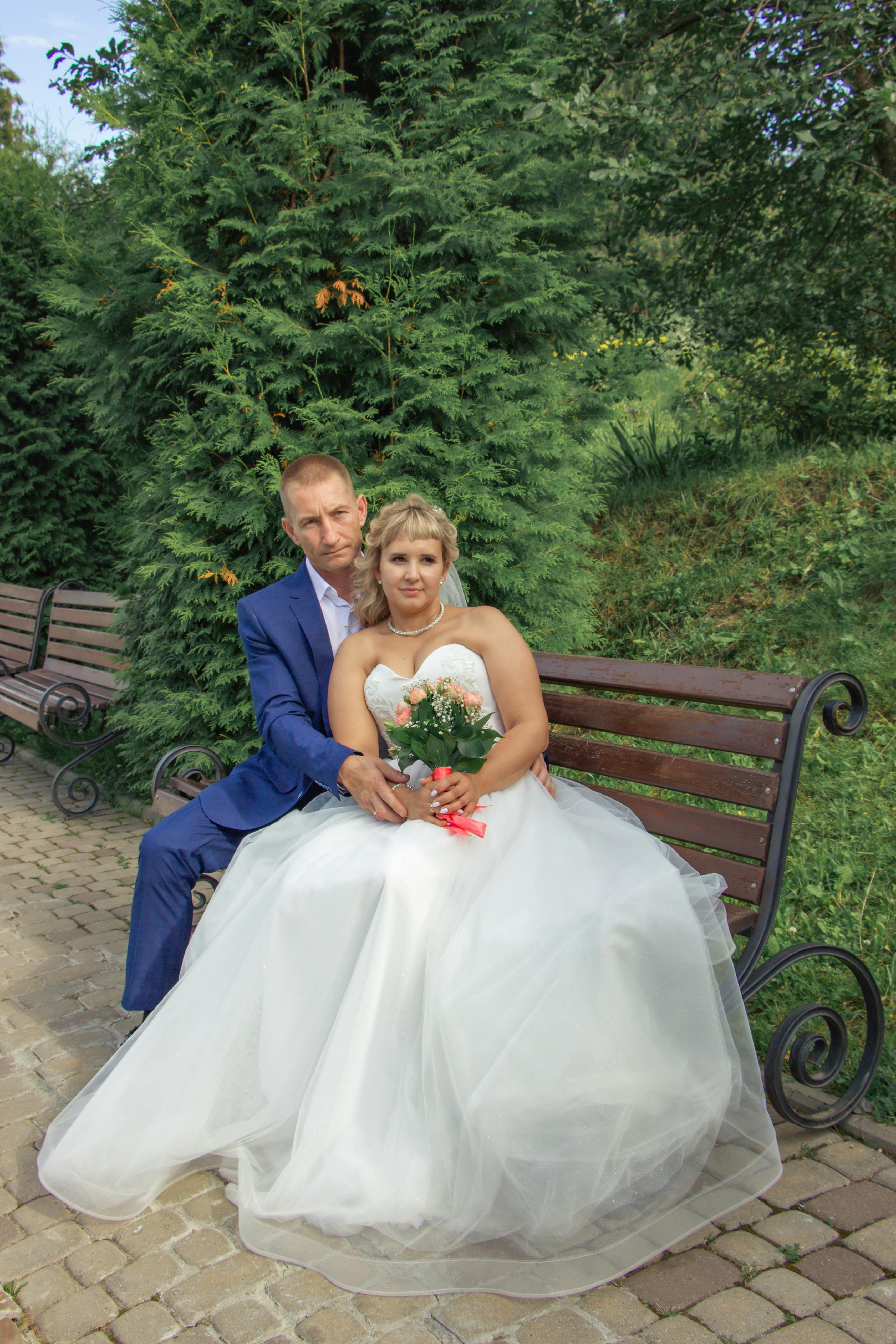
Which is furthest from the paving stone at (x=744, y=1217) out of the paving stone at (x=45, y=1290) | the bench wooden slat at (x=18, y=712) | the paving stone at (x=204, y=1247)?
the bench wooden slat at (x=18, y=712)

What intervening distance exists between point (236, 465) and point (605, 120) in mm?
3050

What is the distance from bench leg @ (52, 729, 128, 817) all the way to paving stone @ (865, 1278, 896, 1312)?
5.42 meters

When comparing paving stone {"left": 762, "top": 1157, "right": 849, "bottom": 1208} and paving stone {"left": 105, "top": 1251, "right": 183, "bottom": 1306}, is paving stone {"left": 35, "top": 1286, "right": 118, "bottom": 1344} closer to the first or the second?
paving stone {"left": 105, "top": 1251, "right": 183, "bottom": 1306}

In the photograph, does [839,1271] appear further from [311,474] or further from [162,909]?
[311,474]

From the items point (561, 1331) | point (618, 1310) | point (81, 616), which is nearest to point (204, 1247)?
point (561, 1331)

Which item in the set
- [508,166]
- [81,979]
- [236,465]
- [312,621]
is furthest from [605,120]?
[81,979]

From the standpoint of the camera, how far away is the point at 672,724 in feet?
10.3

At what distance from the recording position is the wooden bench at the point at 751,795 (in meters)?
2.81

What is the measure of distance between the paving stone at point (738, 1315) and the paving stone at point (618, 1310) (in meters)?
0.12

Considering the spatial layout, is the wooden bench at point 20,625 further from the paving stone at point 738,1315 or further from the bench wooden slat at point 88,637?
the paving stone at point 738,1315

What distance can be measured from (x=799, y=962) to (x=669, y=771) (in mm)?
688

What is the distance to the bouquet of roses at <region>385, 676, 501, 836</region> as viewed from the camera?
2957mm

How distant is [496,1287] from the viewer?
230 cm

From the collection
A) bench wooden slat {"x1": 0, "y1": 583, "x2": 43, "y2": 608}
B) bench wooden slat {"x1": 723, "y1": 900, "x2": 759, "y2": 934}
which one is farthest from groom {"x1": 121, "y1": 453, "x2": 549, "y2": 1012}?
bench wooden slat {"x1": 0, "y1": 583, "x2": 43, "y2": 608}
